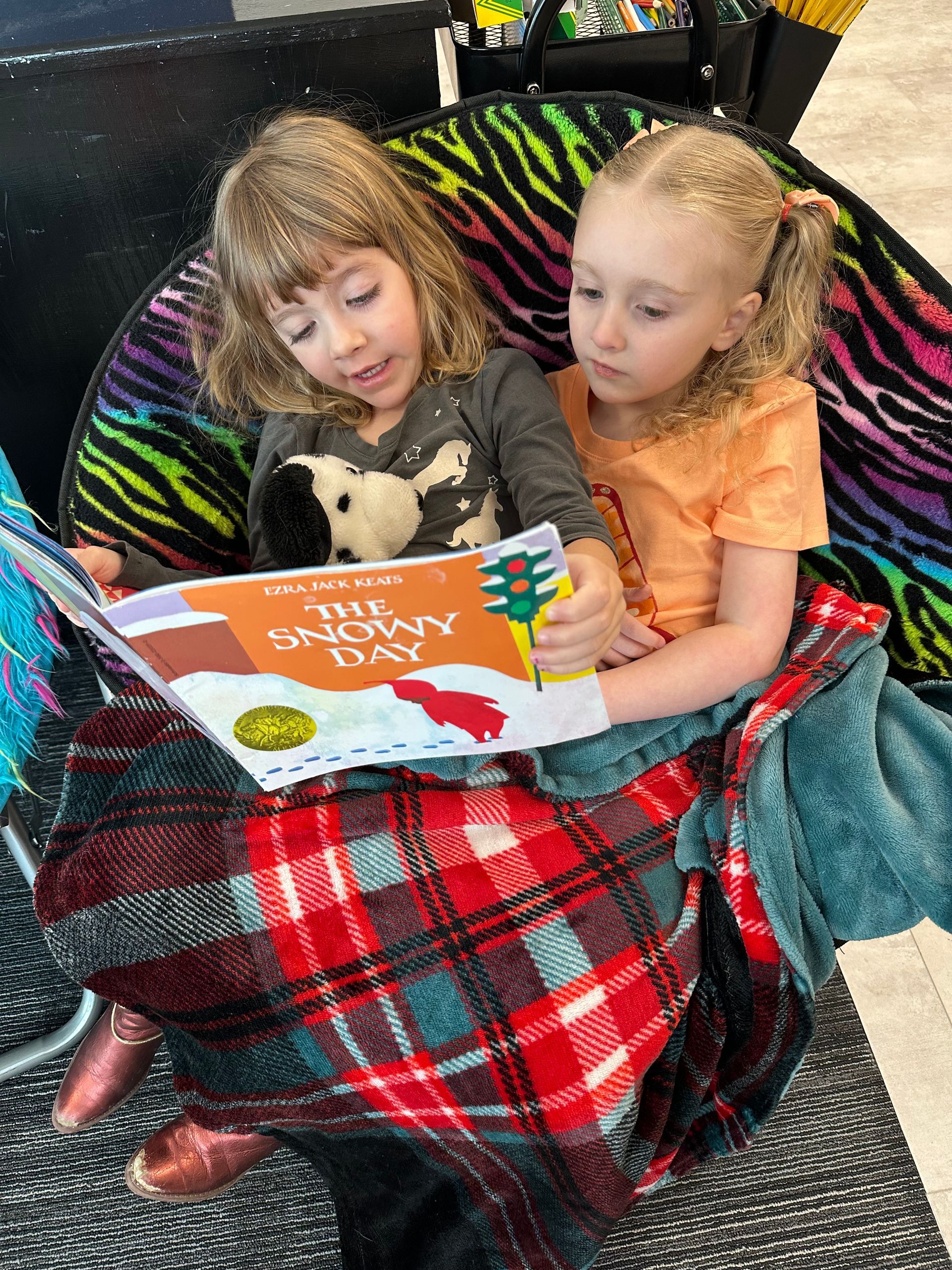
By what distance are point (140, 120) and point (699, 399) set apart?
1.98 ft

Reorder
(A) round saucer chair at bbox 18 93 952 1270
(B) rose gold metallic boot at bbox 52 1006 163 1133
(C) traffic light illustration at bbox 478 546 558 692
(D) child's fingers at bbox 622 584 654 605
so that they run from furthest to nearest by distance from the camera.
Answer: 1. (B) rose gold metallic boot at bbox 52 1006 163 1133
2. (D) child's fingers at bbox 622 584 654 605
3. (A) round saucer chair at bbox 18 93 952 1270
4. (C) traffic light illustration at bbox 478 546 558 692

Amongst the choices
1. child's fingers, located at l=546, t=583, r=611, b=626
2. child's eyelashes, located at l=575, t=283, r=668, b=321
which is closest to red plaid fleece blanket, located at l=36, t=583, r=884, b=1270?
child's fingers, located at l=546, t=583, r=611, b=626

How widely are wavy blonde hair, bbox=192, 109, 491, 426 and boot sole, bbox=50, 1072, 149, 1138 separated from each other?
81cm

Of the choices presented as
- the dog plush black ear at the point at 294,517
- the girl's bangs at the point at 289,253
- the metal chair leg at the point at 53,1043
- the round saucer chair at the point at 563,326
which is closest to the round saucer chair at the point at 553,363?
the round saucer chair at the point at 563,326

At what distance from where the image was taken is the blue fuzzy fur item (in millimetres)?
872

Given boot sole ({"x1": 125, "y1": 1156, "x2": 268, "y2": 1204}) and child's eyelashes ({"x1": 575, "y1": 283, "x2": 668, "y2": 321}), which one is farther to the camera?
boot sole ({"x1": 125, "y1": 1156, "x2": 268, "y2": 1204})

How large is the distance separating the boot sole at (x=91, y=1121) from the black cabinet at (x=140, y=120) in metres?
0.88

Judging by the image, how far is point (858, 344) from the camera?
3.03 feet

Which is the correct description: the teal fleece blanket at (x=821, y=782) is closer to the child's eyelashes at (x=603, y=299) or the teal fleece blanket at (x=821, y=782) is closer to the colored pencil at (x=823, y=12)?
the child's eyelashes at (x=603, y=299)

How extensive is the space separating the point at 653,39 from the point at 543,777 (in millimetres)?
805

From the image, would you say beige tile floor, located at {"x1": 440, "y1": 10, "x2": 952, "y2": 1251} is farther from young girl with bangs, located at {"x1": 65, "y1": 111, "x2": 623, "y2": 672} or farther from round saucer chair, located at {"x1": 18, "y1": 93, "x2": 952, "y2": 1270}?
young girl with bangs, located at {"x1": 65, "y1": 111, "x2": 623, "y2": 672}

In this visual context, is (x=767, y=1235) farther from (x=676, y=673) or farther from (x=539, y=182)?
(x=539, y=182)

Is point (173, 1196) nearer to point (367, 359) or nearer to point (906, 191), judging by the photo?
point (367, 359)

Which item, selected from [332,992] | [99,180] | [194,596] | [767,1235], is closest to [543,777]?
[332,992]
